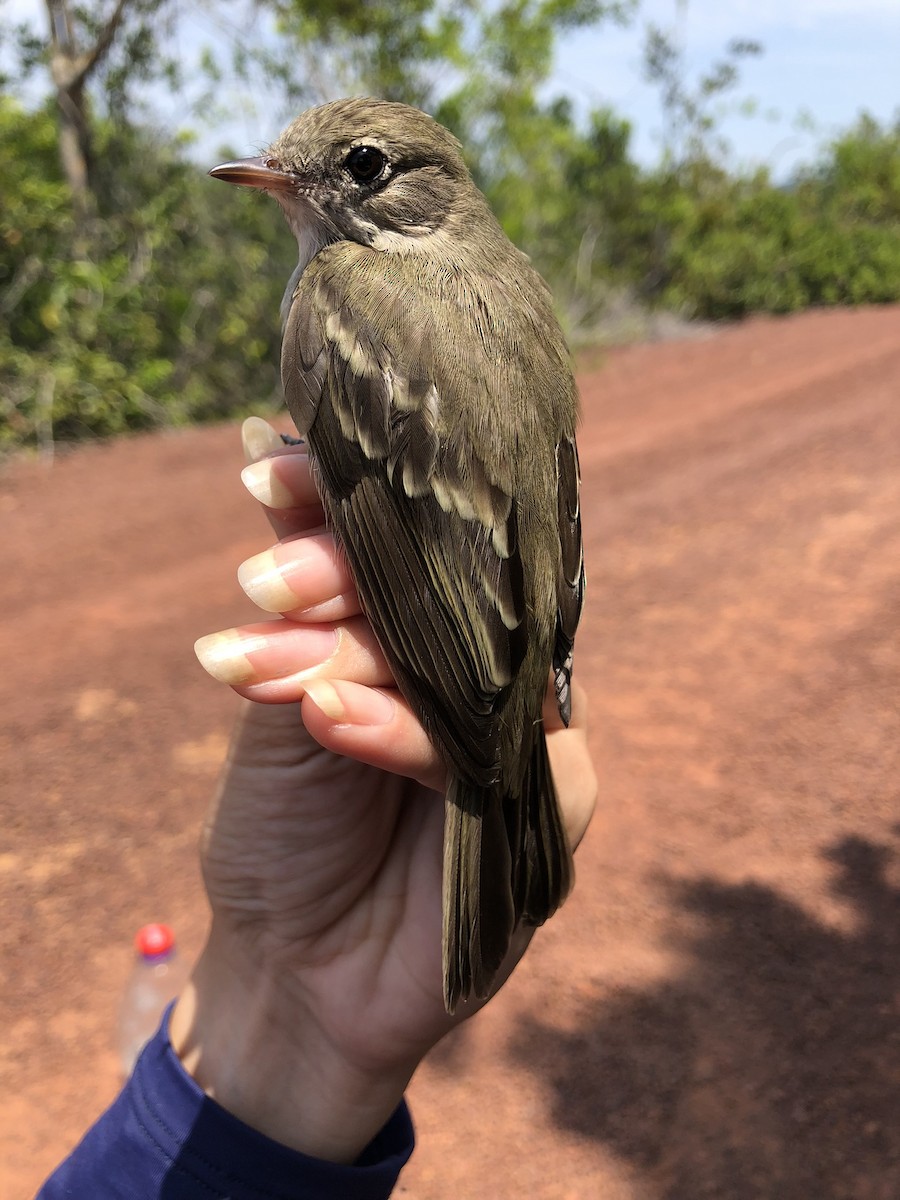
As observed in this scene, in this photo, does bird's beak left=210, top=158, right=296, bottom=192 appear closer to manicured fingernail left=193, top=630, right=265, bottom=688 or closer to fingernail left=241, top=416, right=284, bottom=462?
fingernail left=241, top=416, right=284, bottom=462

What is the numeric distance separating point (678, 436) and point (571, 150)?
8759 mm

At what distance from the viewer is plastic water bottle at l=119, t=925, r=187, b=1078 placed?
3.27 metres

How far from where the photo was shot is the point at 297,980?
85.0 inches

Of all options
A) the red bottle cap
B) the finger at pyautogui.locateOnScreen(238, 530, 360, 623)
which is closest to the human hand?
the finger at pyautogui.locateOnScreen(238, 530, 360, 623)

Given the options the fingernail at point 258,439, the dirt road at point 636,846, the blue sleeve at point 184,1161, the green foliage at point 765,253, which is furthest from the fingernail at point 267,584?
the green foliage at point 765,253

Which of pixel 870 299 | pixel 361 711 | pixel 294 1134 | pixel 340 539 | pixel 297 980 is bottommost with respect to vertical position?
pixel 870 299

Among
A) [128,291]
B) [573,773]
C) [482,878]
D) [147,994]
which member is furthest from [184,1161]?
[128,291]

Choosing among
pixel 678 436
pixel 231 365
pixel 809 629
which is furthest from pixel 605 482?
pixel 231 365

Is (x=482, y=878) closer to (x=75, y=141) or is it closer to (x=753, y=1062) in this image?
(x=753, y=1062)

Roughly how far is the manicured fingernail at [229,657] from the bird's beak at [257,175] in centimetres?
123

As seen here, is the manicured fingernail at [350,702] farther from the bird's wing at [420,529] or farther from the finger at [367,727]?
the bird's wing at [420,529]

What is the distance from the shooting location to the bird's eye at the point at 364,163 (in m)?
2.44

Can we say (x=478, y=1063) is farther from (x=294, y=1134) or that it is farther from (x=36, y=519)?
(x=36, y=519)

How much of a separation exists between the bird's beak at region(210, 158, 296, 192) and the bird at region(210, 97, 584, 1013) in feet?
1.30
